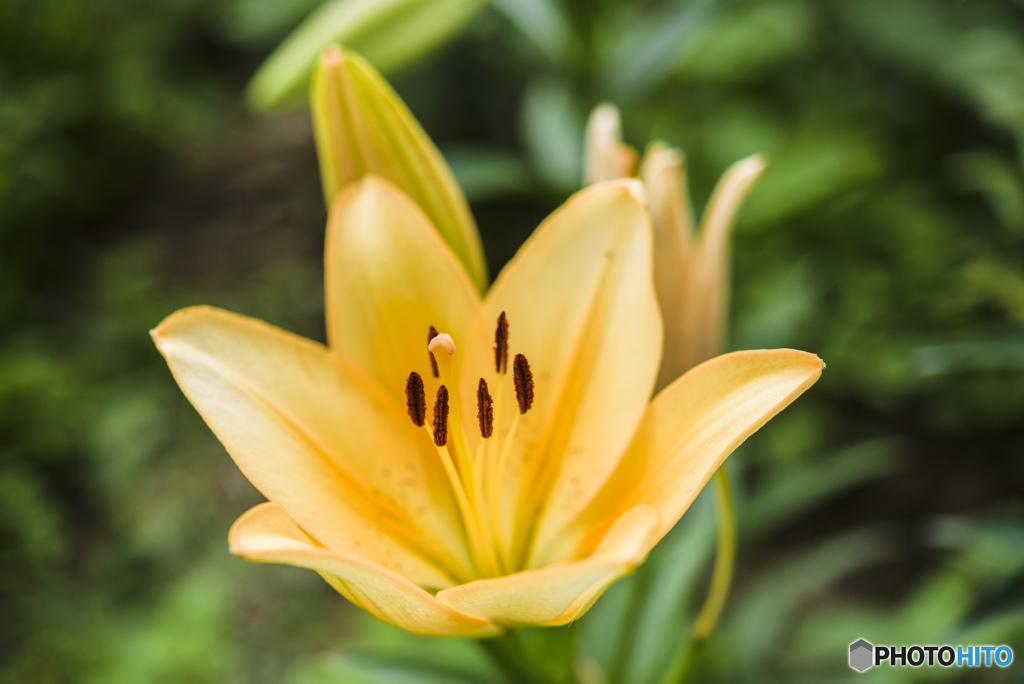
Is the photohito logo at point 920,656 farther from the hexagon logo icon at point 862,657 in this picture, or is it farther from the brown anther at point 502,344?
the brown anther at point 502,344

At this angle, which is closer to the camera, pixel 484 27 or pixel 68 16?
pixel 484 27

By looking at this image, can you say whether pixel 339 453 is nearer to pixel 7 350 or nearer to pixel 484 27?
pixel 484 27

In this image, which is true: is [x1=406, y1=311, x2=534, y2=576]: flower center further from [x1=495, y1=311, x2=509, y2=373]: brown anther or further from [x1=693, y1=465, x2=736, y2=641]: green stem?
[x1=693, y1=465, x2=736, y2=641]: green stem

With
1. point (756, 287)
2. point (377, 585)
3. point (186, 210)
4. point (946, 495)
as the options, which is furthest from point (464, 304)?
point (186, 210)

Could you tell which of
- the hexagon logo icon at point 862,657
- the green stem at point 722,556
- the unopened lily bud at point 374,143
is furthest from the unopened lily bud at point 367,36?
the hexagon logo icon at point 862,657

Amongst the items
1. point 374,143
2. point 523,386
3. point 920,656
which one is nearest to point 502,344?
point 523,386

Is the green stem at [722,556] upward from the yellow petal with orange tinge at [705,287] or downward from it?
downward
